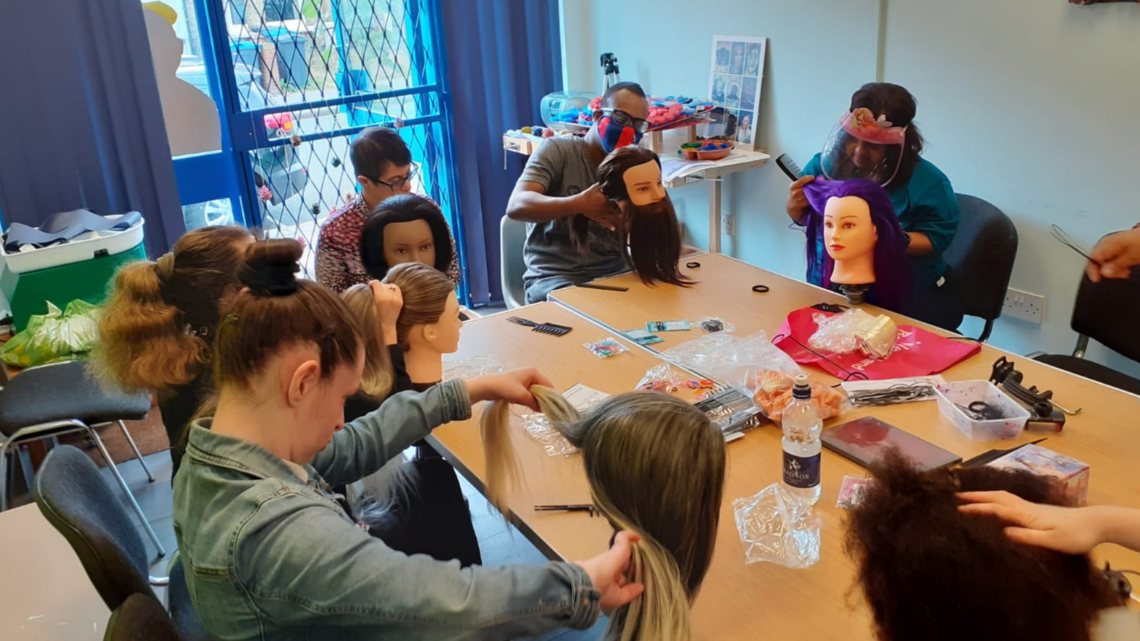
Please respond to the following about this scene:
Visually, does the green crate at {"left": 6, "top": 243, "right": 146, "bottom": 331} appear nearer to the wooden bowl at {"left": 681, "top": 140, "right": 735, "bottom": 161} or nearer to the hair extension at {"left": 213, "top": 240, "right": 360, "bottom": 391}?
the hair extension at {"left": 213, "top": 240, "right": 360, "bottom": 391}

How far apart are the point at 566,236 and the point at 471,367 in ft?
2.96

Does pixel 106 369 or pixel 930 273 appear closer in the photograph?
pixel 106 369

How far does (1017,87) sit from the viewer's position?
2.69 meters

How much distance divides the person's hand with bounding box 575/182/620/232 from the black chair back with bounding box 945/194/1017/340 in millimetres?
1064

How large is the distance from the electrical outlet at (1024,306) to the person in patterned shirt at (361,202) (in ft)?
6.21

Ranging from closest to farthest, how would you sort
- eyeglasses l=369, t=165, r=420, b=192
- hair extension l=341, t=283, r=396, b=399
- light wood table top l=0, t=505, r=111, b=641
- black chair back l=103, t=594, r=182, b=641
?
1. black chair back l=103, t=594, r=182, b=641
2. light wood table top l=0, t=505, r=111, b=641
3. hair extension l=341, t=283, r=396, b=399
4. eyeglasses l=369, t=165, r=420, b=192

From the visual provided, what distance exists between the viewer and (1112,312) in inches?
89.4

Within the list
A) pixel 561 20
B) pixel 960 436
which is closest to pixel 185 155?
pixel 561 20

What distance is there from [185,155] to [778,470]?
281 centimetres

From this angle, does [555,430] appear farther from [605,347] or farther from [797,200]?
[797,200]

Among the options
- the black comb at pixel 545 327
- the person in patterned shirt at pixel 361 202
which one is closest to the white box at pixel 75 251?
the person in patterned shirt at pixel 361 202

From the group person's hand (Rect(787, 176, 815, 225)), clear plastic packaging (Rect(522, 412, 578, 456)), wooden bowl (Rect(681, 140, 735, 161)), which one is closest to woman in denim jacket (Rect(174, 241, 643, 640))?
clear plastic packaging (Rect(522, 412, 578, 456))

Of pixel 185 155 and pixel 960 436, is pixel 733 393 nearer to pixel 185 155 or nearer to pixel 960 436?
pixel 960 436

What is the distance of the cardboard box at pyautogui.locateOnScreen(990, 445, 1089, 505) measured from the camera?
4.51 feet
